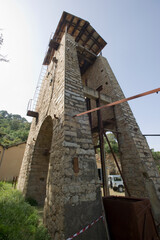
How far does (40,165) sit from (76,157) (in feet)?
13.6

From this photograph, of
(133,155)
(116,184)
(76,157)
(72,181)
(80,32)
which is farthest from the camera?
(116,184)

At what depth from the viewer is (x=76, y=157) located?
2.70 meters

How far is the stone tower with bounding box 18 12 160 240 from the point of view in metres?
2.29

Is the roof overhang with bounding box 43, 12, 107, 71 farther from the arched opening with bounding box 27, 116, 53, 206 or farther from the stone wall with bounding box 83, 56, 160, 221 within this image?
the arched opening with bounding box 27, 116, 53, 206

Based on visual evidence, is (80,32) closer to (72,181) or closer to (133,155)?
(133,155)

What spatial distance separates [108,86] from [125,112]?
2.01 meters

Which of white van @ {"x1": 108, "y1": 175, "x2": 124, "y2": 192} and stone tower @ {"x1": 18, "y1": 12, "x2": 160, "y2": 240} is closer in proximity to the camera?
stone tower @ {"x1": 18, "y1": 12, "x2": 160, "y2": 240}

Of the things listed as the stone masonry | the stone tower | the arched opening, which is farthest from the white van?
the stone masonry

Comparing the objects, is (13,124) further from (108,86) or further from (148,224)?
(148,224)

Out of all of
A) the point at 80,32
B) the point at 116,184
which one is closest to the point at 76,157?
the point at 80,32

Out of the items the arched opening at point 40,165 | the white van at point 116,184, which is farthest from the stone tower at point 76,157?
the white van at point 116,184

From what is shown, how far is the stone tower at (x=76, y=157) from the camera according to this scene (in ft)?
7.50

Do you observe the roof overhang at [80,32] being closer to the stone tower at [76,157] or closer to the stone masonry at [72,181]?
the stone tower at [76,157]

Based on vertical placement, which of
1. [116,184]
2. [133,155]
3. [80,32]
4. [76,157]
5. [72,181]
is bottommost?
[116,184]
